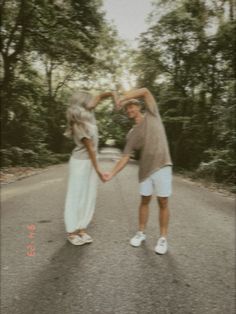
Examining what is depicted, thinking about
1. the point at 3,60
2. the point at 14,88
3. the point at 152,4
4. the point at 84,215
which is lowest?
the point at 84,215

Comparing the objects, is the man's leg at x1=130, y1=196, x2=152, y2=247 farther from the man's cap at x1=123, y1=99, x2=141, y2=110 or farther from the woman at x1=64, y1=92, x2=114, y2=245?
the man's cap at x1=123, y1=99, x2=141, y2=110

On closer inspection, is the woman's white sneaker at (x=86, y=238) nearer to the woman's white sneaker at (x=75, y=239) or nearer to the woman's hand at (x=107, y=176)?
the woman's white sneaker at (x=75, y=239)

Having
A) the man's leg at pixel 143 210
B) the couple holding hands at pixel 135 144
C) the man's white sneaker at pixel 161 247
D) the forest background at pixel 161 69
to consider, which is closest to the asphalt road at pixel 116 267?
the man's white sneaker at pixel 161 247

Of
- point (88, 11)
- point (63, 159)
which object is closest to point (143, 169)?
point (88, 11)

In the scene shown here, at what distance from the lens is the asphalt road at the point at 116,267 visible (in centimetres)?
379

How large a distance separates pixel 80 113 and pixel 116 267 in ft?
6.61

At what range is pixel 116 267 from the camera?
4699 millimetres

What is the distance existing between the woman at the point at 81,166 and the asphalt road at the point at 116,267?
40 centimetres

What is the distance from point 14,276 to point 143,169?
82.9 inches

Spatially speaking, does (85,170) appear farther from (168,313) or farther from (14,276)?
(168,313)

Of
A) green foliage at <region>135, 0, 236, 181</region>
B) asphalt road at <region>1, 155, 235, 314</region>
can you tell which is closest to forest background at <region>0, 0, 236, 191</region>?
green foliage at <region>135, 0, 236, 181</region>

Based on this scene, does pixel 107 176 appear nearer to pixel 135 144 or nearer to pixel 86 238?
pixel 135 144

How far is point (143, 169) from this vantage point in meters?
5.05

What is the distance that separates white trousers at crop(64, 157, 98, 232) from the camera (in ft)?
17.3
